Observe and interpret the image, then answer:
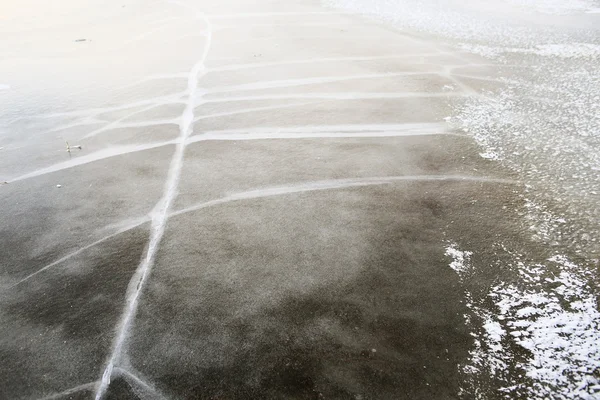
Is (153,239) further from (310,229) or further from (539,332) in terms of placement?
(539,332)

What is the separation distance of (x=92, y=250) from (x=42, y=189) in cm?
186

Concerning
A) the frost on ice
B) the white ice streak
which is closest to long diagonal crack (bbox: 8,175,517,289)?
the white ice streak

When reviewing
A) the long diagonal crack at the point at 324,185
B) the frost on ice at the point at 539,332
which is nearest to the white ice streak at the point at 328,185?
the long diagonal crack at the point at 324,185

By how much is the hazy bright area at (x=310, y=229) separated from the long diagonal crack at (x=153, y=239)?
20mm

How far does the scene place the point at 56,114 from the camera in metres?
7.39

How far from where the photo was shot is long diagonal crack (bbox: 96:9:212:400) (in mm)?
2961

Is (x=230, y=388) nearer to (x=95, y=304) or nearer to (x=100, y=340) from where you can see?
(x=100, y=340)

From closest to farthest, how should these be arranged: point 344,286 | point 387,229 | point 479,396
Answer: point 479,396 → point 344,286 → point 387,229

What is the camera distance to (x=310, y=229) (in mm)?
4109

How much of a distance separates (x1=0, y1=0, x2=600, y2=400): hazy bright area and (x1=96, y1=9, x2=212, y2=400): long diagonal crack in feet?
0.06

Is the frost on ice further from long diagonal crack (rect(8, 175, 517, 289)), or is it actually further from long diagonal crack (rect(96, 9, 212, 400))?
long diagonal crack (rect(96, 9, 212, 400))

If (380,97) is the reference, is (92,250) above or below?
Result: below

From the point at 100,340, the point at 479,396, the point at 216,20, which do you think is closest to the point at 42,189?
the point at 100,340

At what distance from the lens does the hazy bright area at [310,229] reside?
2799 mm
